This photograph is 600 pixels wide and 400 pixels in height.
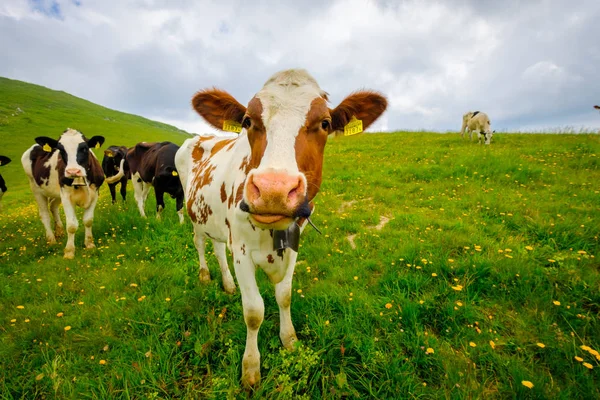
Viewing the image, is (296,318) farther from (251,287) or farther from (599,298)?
(599,298)

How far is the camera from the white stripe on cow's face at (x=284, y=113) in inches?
68.2

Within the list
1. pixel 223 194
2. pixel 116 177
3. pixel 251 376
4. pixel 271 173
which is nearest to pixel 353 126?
pixel 271 173

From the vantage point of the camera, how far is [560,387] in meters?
2.12

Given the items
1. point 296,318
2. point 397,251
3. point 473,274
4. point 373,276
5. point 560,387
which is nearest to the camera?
point 560,387

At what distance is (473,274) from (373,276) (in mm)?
1278

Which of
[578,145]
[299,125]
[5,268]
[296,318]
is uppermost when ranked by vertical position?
[578,145]

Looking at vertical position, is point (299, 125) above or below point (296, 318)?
above

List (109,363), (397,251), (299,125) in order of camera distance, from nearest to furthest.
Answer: (299,125) < (109,363) < (397,251)

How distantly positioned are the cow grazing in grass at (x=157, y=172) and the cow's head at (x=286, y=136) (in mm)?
4966

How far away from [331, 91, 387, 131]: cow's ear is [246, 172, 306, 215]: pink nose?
121cm

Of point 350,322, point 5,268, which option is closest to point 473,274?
point 350,322

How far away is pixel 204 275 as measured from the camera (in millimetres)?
4176

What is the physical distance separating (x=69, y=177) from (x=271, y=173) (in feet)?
19.7

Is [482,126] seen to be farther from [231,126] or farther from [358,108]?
[231,126]
